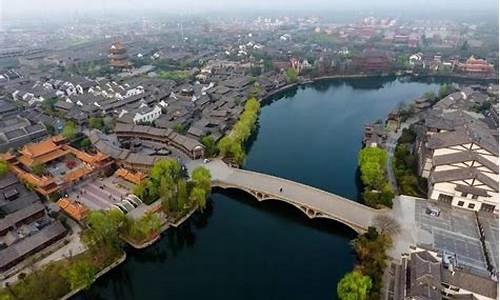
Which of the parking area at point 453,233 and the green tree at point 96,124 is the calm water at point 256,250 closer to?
the parking area at point 453,233

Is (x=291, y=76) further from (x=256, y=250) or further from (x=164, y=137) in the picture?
(x=256, y=250)

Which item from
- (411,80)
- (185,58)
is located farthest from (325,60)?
(185,58)

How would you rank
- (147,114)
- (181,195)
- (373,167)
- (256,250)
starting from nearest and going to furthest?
(256,250)
(181,195)
(373,167)
(147,114)

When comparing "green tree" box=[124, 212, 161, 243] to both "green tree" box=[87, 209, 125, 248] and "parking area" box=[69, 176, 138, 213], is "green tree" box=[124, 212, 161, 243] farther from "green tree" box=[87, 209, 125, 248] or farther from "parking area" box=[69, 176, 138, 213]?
"parking area" box=[69, 176, 138, 213]

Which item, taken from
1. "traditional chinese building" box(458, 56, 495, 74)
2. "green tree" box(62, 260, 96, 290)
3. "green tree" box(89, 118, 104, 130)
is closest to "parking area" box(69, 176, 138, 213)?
"green tree" box(62, 260, 96, 290)

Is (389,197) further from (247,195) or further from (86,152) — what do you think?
(86,152)

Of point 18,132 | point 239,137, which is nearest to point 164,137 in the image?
point 239,137
